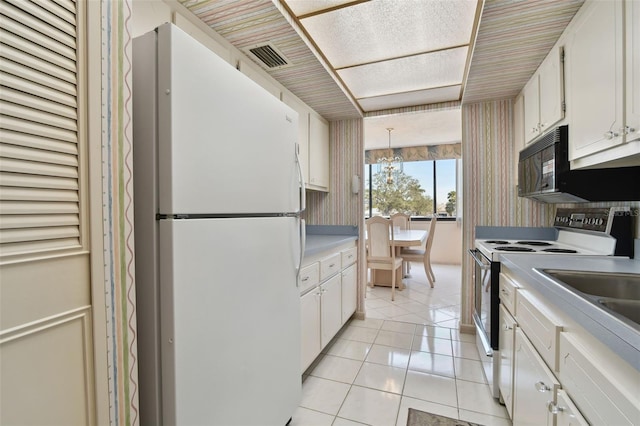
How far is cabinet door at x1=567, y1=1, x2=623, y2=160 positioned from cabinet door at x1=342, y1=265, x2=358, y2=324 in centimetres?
190

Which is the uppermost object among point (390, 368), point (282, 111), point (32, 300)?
point (282, 111)

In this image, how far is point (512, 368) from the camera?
1.49 meters

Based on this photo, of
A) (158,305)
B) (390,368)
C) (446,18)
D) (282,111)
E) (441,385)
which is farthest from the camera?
(390,368)

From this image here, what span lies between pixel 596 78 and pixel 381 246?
9.49ft

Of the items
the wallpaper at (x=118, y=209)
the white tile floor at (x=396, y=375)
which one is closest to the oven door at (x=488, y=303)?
the white tile floor at (x=396, y=375)

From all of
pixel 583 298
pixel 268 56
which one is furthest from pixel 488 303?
pixel 268 56

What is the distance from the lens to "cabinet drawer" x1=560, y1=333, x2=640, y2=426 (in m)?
0.63

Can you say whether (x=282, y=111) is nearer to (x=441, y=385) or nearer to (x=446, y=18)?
(x=446, y=18)

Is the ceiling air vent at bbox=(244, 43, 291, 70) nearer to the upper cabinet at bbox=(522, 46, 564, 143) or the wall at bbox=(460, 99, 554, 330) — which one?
the upper cabinet at bbox=(522, 46, 564, 143)

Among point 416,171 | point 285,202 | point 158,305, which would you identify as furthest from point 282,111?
point 416,171

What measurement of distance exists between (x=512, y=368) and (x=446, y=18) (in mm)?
1941

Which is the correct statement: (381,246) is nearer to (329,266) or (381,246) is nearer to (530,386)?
(329,266)

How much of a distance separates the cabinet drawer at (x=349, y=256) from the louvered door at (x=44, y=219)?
2.18 meters

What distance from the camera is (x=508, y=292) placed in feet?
5.23
